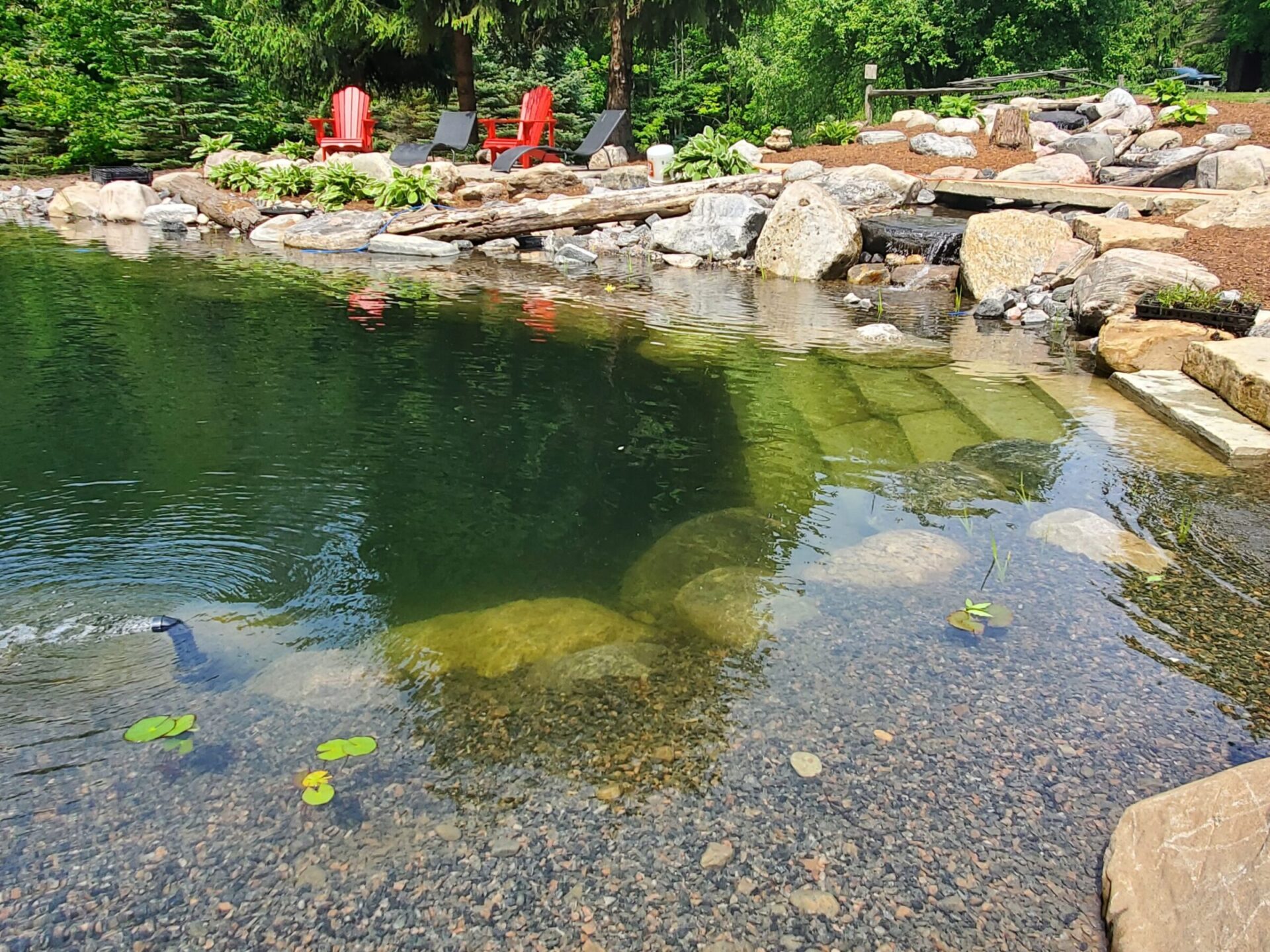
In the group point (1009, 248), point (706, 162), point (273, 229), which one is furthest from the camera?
point (706, 162)

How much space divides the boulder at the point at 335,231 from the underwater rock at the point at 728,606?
11.4 meters

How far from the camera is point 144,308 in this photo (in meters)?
8.36

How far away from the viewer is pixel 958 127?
58.8 feet

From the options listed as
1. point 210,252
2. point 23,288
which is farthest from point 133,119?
point 23,288

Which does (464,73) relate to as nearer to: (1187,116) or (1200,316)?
(1187,116)

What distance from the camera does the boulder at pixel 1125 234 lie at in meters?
8.81

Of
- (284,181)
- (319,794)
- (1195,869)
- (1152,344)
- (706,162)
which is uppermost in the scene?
(706,162)

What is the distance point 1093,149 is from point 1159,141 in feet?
3.69

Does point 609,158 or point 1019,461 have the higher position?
point 609,158

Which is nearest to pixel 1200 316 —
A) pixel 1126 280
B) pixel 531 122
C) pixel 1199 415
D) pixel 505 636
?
pixel 1126 280

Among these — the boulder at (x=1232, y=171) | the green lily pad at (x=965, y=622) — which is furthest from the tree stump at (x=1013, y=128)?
the green lily pad at (x=965, y=622)

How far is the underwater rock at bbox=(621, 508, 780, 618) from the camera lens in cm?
344

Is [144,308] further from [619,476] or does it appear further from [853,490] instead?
[853,490]

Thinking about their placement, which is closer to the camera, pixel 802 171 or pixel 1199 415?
pixel 1199 415
